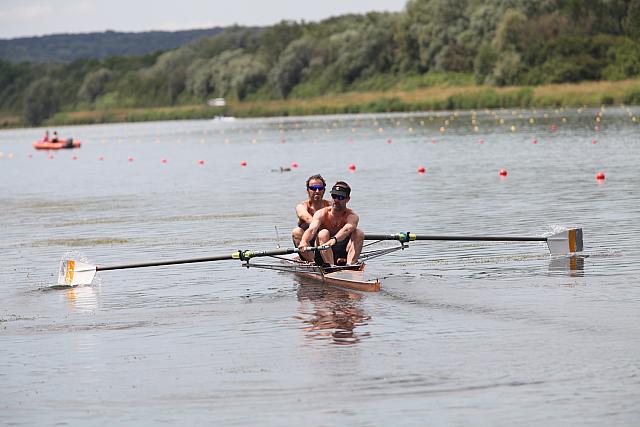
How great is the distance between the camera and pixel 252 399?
1285cm

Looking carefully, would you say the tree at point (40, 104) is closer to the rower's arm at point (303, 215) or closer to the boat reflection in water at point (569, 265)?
the rower's arm at point (303, 215)

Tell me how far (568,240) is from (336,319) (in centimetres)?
602

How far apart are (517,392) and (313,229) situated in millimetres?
8180

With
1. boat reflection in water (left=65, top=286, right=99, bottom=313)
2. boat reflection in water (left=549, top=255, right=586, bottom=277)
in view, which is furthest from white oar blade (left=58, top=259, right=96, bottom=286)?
boat reflection in water (left=549, top=255, right=586, bottom=277)

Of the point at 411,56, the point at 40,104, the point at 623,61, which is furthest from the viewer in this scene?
the point at 40,104

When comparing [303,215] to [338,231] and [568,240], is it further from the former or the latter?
[568,240]

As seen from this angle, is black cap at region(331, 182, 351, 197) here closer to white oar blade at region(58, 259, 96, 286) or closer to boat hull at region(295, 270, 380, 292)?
boat hull at region(295, 270, 380, 292)

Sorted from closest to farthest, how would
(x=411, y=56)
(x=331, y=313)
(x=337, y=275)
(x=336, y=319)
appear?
(x=336, y=319) < (x=331, y=313) < (x=337, y=275) < (x=411, y=56)

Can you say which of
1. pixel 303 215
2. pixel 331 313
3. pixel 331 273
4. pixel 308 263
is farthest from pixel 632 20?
pixel 331 313

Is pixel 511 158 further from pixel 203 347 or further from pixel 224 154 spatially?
pixel 203 347

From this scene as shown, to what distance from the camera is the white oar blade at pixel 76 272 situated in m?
21.5

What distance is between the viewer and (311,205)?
21.4 m

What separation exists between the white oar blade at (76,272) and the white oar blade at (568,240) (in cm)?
749

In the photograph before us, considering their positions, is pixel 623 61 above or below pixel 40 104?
below
